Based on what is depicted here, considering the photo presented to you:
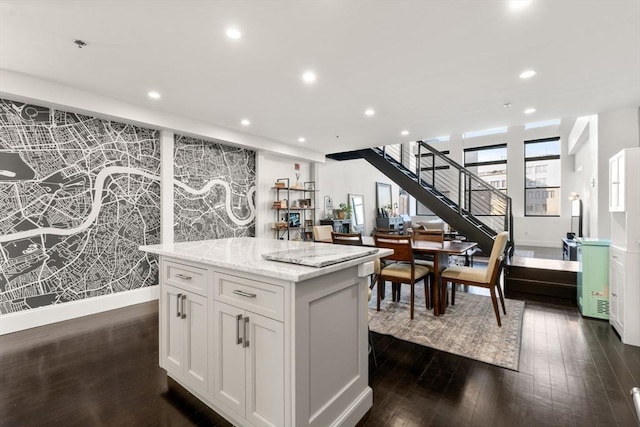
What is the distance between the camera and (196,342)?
1869mm

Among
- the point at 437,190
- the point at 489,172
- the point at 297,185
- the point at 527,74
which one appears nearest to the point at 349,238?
the point at 527,74

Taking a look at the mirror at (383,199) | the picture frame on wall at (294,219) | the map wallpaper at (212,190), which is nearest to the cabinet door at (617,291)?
the picture frame on wall at (294,219)

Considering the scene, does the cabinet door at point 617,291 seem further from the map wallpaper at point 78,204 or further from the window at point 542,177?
the window at point 542,177

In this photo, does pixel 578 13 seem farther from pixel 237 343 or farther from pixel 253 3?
pixel 237 343

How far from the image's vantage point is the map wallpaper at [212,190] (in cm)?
450

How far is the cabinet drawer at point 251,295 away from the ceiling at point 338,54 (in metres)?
1.77

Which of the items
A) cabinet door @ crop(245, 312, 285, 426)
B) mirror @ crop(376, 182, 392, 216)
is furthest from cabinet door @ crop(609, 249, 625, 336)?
mirror @ crop(376, 182, 392, 216)

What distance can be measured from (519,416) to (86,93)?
4879mm

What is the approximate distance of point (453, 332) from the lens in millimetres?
2943

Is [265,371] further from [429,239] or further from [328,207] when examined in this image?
[328,207]

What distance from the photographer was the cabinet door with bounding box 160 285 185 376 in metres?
1.99

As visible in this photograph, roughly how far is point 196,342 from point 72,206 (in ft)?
9.29

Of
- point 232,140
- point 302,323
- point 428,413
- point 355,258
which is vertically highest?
point 232,140

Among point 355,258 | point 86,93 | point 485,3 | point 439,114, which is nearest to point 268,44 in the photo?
point 485,3
